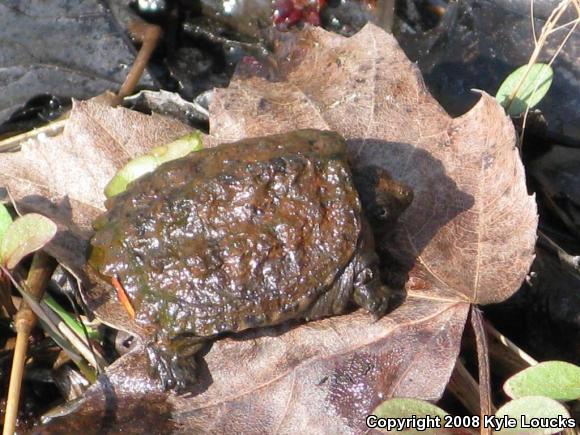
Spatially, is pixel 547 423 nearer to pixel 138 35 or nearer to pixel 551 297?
pixel 551 297

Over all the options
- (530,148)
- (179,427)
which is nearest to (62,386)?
(179,427)

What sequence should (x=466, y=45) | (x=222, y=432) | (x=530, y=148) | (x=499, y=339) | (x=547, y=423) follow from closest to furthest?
(x=547, y=423) → (x=222, y=432) → (x=499, y=339) → (x=530, y=148) → (x=466, y=45)

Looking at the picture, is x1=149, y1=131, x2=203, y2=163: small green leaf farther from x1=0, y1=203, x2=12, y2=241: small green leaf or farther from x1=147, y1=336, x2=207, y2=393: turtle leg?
x1=147, y1=336, x2=207, y2=393: turtle leg

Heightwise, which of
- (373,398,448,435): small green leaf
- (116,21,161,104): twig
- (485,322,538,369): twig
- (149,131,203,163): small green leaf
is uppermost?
(149,131,203,163): small green leaf

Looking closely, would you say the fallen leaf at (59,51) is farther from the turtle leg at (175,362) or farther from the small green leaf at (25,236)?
the turtle leg at (175,362)

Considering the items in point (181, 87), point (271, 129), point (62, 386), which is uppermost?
point (271, 129)

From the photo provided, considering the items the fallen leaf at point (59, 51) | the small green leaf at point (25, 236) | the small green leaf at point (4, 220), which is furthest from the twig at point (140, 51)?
the small green leaf at point (25, 236)

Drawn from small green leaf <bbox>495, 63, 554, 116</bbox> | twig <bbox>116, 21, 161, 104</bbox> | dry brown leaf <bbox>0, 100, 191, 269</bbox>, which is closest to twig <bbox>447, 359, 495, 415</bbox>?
small green leaf <bbox>495, 63, 554, 116</bbox>

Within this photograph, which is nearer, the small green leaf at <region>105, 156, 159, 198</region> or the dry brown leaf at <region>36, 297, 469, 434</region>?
the dry brown leaf at <region>36, 297, 469, 434</region>
